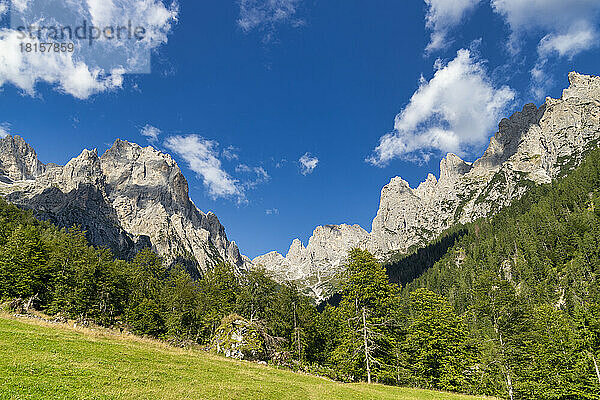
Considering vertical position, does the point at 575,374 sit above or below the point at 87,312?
below

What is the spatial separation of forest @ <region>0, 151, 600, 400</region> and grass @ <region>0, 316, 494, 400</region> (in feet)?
35.8

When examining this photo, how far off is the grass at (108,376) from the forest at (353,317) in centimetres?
1090

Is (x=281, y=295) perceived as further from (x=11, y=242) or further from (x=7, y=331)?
(x=11, y=242)

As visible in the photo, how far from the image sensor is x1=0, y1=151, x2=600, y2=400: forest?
33688mm

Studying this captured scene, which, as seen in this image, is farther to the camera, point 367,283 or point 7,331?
point 367,283

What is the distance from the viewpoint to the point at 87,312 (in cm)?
5553

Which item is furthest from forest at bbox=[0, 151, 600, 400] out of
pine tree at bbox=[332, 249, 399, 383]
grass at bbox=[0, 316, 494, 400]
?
grass at bbox=[0, 316, 494, 400]

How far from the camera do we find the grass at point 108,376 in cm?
1261

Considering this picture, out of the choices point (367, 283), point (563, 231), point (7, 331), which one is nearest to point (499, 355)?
point (367, 283)

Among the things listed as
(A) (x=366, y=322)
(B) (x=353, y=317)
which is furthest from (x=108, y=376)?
(A) (x=366, y=322)

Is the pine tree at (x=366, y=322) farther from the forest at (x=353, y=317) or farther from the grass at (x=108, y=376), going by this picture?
the grass at (x=108, y=376)

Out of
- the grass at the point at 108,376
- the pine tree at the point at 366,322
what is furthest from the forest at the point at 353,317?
the grass at the point at 108,376

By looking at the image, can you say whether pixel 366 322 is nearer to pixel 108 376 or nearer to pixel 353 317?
pixel 353 317

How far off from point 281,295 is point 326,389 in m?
37.1
